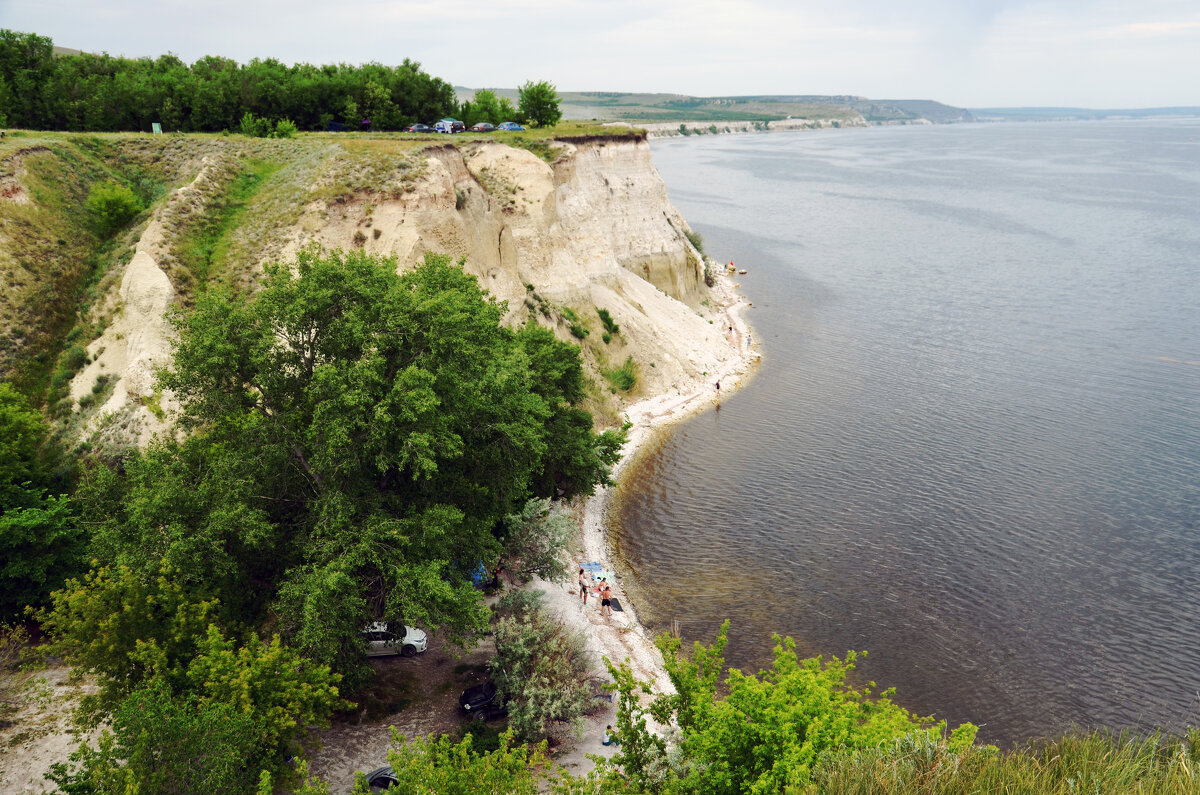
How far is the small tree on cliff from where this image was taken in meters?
73.6

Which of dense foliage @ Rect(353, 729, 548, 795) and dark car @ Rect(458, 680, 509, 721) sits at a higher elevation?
dense foliage @ Rect(353, 729, 548, 795)

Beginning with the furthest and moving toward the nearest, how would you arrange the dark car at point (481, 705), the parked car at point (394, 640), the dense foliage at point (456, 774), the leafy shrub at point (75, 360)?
the leafy shrub at point (75, 360)
the parked car at point (394, 640)
the dark car at point (481, 705)
the dense foliage at point (456, 774)

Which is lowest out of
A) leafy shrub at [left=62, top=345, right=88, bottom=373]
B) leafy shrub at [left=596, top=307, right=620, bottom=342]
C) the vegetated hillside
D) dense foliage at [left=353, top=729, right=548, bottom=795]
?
dense foliage at [left=353, top=729, right=548, bottom=795]

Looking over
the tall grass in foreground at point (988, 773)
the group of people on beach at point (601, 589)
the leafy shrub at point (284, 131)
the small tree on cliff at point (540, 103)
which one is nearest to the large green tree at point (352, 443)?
the group of people on beach at point (601, 589)

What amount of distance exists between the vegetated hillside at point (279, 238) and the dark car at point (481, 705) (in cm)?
1835

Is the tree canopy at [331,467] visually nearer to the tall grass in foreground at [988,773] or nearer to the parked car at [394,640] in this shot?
the parked car at [394,640]

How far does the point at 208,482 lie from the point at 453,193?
28.3m

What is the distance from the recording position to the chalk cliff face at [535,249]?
38.5m

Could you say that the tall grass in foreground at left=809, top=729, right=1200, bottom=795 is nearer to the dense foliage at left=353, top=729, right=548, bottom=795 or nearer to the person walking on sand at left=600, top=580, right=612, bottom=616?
the dense foliage at left=353, top=729, right=548, bottom=795

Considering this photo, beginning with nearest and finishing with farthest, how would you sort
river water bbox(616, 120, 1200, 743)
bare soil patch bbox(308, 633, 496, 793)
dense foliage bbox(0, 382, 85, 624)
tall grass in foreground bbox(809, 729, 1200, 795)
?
tall grass in foreground bbox(809, 729, 1200, 795), bare soil patch bbox(308, 633, 496, 793), dense foliage bbox(0, 382, 85, 624), river water bbox(616, 120, 1200, 743)

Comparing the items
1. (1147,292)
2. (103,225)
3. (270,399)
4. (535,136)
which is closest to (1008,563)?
(270,399)

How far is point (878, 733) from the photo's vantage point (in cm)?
1867

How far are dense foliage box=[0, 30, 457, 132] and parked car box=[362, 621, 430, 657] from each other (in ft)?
163

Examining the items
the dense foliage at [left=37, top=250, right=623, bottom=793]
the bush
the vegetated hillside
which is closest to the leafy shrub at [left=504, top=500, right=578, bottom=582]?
→ the dense foliage at [left=37, top=250, right=623, bottom=793]
